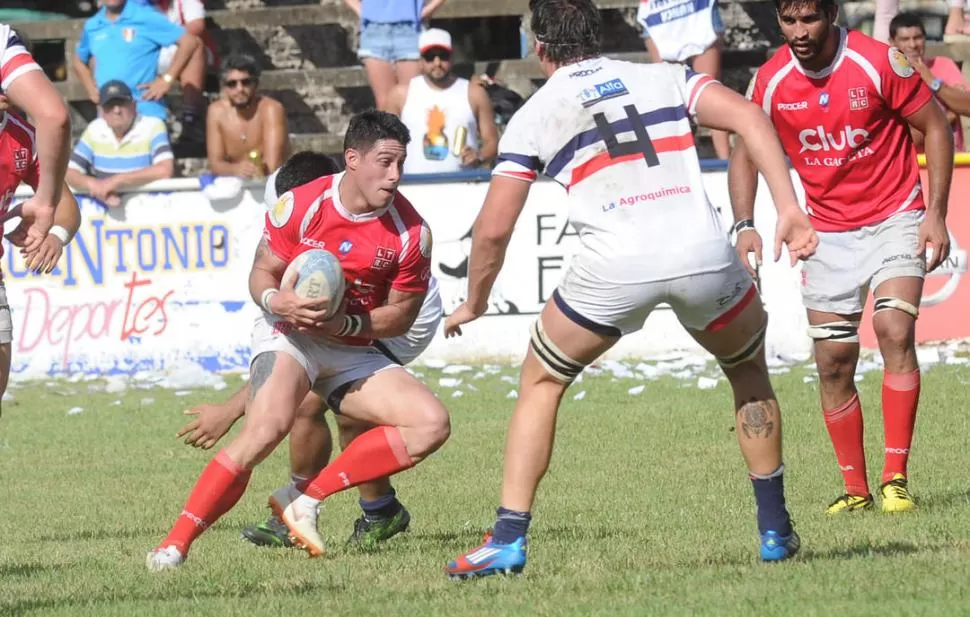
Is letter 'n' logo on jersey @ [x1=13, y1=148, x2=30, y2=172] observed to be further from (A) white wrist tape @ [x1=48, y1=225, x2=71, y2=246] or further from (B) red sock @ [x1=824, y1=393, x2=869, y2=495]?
(B) red sock @ [x1=824, y1=393, x2=869, y2=495]

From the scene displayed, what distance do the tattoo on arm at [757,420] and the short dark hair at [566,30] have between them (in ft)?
4.57

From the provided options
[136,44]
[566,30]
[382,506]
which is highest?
[566,30]

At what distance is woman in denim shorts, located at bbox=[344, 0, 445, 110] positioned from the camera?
15.6 metres

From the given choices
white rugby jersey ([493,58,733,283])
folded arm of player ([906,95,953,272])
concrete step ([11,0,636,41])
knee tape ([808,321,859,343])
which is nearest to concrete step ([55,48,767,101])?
concrete step ([11,0,636,41])

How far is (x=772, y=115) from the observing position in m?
8.04

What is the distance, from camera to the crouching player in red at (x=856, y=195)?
7746mm

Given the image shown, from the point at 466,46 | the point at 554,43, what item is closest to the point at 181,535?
the point at 554,43

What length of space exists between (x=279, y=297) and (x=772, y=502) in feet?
7.00

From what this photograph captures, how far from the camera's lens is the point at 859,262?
26.4 feet

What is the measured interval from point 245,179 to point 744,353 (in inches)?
349

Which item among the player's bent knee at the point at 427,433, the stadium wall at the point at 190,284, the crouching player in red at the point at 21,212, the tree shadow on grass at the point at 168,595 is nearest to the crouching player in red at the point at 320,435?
the player's bent knee at the point at 427,433

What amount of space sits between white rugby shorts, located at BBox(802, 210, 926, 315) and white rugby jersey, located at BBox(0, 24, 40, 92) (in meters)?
3.63

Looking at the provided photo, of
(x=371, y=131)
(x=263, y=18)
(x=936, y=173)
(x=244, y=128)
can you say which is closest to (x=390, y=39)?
(x=244, y=128)

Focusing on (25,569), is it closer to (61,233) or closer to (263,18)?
(61,233)
